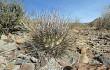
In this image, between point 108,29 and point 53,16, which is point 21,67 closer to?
point 53,16

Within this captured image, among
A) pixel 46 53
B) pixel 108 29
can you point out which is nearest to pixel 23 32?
pixel 46 53

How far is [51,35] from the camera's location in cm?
591

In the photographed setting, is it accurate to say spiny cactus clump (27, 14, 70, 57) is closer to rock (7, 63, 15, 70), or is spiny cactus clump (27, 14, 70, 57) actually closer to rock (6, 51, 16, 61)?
rock (6, 51, 16, 61)

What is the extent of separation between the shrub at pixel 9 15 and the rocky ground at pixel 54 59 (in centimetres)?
45

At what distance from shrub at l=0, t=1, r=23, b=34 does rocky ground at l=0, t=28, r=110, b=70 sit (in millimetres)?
455

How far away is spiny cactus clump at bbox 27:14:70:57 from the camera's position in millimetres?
5754

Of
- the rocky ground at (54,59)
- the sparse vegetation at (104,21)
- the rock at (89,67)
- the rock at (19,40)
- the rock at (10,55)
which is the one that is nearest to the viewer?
the rock at (89,67)

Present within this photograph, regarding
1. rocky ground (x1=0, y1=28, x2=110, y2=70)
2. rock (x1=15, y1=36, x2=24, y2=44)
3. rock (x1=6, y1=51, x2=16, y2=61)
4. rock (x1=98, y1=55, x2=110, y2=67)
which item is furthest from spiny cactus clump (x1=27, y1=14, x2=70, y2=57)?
rock (x1=98, y1=55, x2=110, y2=67)

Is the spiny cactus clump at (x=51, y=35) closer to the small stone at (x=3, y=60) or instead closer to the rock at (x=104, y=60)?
the small stone at (x=3, y=60)

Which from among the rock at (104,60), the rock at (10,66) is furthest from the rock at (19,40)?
the rock at (104,60)

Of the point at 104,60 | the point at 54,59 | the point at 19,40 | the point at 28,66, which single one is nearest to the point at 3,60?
the point at 28,66

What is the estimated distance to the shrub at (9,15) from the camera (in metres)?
6.99

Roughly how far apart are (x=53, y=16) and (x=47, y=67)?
1.49m

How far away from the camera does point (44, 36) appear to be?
593cm
